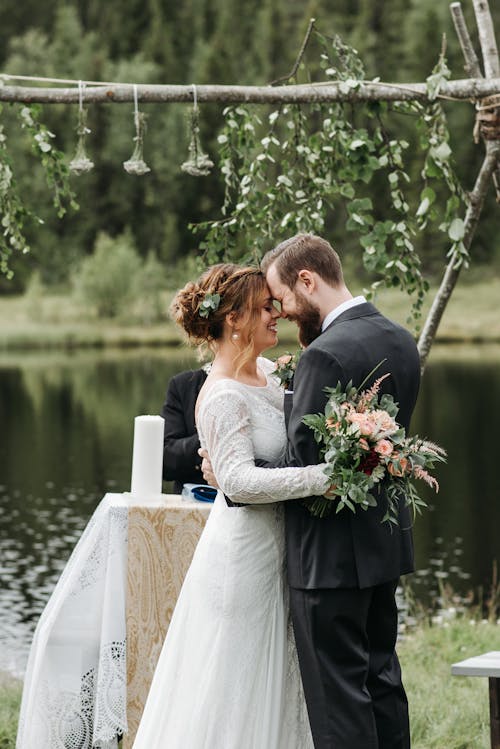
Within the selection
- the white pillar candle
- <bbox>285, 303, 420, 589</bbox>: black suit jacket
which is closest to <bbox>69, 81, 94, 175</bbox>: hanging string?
the white pillar candle

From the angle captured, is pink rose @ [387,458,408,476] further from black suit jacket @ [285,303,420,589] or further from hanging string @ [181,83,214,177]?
hanging string @ [181,83,214,177]

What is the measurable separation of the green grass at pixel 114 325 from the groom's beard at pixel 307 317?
102ft

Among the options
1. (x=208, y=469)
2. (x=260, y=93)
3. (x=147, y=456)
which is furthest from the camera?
(x=260, y=93)

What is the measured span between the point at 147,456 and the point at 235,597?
2.73 feet

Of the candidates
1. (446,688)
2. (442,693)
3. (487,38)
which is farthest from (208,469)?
(446,688)

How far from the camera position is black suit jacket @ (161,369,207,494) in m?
5.36

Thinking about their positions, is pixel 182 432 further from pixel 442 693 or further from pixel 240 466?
pixel 240 466

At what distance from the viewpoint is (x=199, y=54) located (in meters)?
54.4

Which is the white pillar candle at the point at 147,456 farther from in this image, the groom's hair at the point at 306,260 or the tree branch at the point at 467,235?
the tree branch at the point at 467,235

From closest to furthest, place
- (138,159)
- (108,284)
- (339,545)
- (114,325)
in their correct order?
(339,545)
(138,159)
(114,325)
(108,284)

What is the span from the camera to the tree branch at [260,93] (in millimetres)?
4422

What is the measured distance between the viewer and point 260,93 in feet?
15.1

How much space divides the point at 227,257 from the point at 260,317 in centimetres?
186

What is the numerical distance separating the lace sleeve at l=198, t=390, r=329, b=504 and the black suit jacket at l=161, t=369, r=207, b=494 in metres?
1.63
